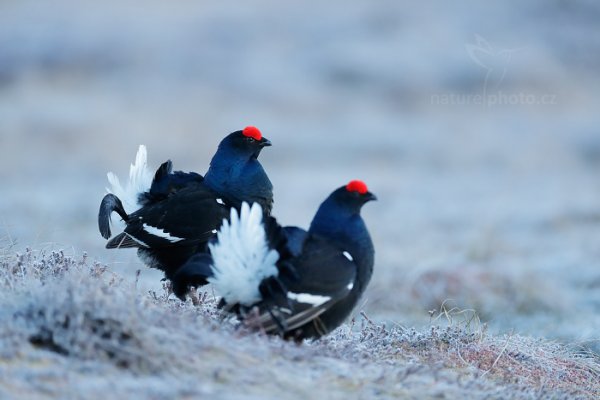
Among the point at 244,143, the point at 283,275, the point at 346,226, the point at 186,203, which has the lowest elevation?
the point at 283,275

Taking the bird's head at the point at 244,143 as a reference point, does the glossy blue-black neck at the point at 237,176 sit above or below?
below

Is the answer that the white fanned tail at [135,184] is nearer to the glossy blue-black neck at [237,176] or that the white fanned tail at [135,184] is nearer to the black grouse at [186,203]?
the black grouse at [186,203]

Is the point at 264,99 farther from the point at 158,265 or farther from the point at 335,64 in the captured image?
the point at 158,265

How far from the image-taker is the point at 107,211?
6309 millimetres

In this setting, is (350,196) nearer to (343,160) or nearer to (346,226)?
(346,226)

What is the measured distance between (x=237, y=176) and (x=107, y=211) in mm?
824

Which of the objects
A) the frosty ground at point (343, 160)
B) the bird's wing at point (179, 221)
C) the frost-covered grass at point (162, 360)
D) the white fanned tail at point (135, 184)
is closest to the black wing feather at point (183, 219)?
the bird's wing at point (179, 221)

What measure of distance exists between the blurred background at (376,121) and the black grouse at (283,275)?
188cm

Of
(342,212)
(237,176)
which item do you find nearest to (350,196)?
(342,212)

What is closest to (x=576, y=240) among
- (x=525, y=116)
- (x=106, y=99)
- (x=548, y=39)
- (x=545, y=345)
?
(x=545, y=345)

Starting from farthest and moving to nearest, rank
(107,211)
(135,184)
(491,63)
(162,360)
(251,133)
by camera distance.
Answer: (491,63)
(135,184)
(251,133)
(107,211)
(162,360)

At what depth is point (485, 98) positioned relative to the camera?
2773 cm

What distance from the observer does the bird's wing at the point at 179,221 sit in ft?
20.5

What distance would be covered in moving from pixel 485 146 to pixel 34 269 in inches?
753
